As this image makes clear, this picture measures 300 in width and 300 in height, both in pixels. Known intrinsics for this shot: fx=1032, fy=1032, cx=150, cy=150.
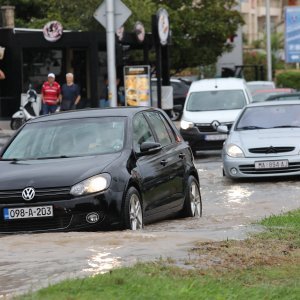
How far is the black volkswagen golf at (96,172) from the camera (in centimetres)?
1028

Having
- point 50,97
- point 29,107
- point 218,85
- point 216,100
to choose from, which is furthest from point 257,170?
point 29,107

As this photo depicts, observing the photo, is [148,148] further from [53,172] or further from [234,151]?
[234,151]

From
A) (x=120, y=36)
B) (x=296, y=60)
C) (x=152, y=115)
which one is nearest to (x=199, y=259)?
(x=152, y=115)

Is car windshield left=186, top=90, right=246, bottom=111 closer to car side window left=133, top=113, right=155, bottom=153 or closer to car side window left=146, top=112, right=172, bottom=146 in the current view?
car side window left=146, top=112, right=172, bottom=146

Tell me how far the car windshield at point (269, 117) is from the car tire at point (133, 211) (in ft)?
25.1

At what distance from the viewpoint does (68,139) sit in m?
11.6

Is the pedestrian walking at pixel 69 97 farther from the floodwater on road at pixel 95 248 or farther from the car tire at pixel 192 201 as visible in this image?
the car tire at pixel 192 201

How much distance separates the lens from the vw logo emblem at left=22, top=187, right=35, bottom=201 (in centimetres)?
1029

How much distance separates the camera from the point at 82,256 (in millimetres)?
7941

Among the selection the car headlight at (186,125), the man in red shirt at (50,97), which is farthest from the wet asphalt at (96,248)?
the man in red shirt at (50,97)

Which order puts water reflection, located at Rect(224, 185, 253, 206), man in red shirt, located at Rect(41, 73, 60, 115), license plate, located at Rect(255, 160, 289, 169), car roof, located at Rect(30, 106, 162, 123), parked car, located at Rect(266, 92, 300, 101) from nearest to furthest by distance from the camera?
car roof, located at Rect(30, 106, 162, 123) < water reflection, located at Rect(224, 185, 253, 206) < license plate, located at Rect(255, 160, 289, 169) < parked car, located at Rect(266, 92, 300, 101) < man in red shirt, located at Rect(41, 73, 60, 115)

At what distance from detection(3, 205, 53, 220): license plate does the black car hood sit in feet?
0.72

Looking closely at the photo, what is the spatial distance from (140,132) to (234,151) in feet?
18.6

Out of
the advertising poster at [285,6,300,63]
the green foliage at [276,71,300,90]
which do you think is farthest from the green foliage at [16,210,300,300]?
the green foliage at [276,71,300,90]
